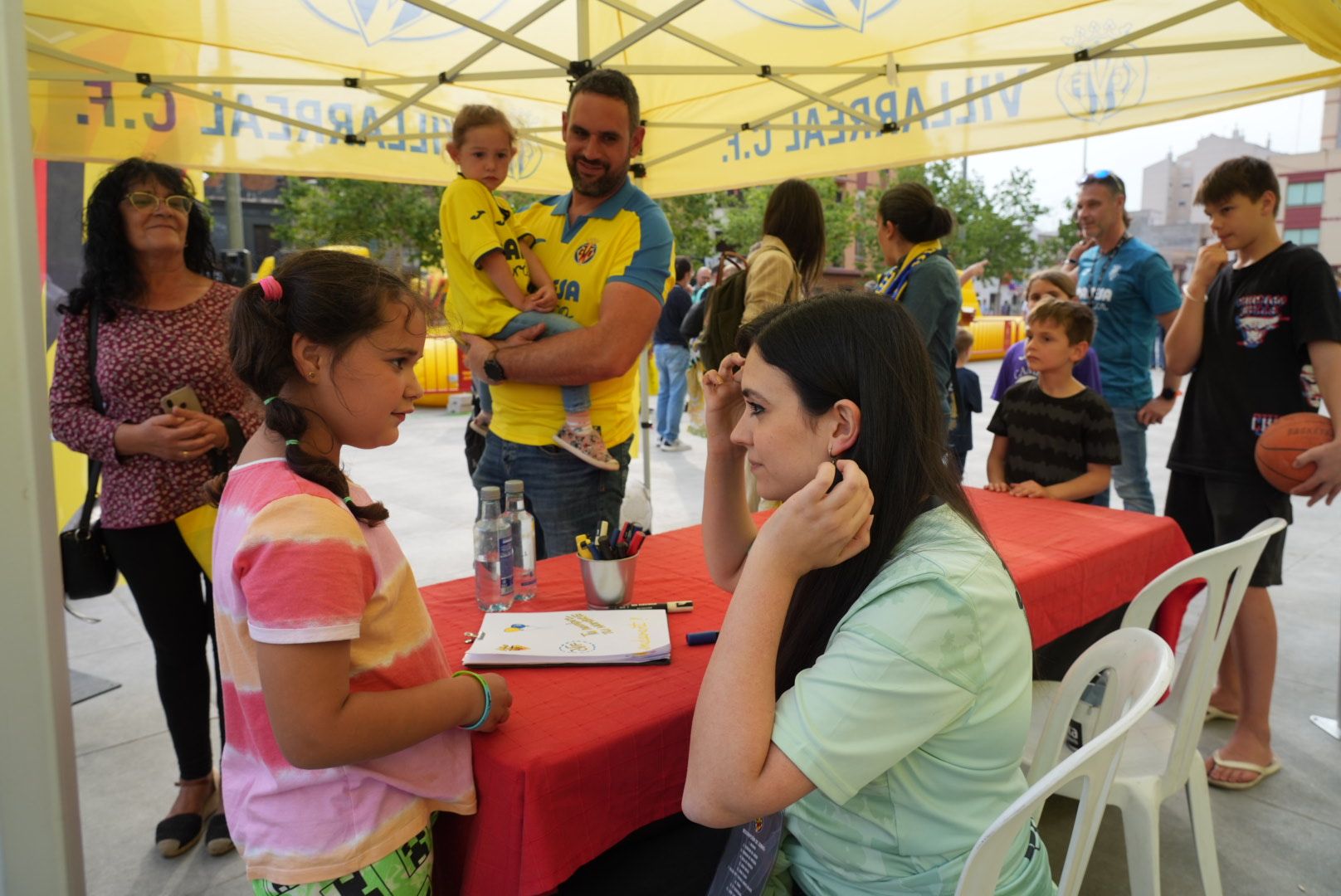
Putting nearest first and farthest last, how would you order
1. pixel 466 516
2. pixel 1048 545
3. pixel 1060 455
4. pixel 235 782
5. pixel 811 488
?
pixel 811 488, pixel 235 782, pixel 1048 545, pixel 1060 455, pixel 466 516

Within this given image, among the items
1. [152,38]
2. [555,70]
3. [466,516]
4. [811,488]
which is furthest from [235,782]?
[466,516]

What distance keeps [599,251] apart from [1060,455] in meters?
1.79

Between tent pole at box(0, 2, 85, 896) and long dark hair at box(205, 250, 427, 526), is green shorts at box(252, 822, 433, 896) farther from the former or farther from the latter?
long dark hair at box(205, 250, 427, 526)

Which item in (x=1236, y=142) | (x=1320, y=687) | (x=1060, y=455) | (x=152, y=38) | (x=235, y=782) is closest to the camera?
(x=235, y=782)

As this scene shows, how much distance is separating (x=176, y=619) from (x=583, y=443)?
1233 millimetres

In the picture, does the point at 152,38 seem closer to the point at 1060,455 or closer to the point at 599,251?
the point at 599,251

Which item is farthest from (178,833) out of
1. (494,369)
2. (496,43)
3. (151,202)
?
(496,43)

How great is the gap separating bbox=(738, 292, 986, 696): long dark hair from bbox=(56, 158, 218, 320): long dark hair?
1.86 meters

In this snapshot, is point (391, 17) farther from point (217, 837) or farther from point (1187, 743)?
point (1187, 743)

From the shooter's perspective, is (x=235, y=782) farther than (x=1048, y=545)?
No

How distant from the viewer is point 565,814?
1.18 meters

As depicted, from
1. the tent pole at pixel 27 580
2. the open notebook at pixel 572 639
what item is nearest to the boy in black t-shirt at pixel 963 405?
the open notebook at pixel 572 639

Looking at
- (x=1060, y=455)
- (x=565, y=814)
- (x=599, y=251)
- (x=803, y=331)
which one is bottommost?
(x=565, y=814)

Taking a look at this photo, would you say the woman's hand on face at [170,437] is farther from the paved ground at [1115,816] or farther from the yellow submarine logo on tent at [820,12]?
the yellow submarine logo on tent at [820,12]
